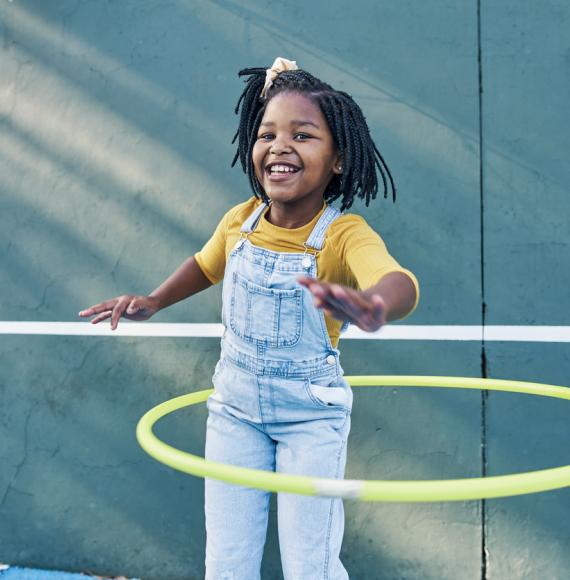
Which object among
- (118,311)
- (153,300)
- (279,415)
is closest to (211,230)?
(153,300)

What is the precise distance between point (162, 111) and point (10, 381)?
1200 mm

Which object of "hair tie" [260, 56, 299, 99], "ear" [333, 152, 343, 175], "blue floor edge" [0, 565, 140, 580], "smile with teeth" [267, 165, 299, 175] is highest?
"hair tie" [260, 56, 299, 99]

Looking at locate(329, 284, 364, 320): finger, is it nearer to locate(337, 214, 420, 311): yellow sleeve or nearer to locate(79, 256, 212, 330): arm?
locate(337, 214, 420, 311): yellow sleeve

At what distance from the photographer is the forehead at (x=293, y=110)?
1780mm

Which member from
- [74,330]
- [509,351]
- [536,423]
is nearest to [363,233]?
[509,351]

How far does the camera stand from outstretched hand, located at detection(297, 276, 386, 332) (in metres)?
1.23

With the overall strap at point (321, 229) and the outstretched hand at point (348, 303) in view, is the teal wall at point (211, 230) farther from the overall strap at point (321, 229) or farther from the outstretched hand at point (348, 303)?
the outstretched hand at point (348, 303)

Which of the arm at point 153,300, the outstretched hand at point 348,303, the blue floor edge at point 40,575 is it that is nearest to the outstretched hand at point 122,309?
the arm at point 153,300

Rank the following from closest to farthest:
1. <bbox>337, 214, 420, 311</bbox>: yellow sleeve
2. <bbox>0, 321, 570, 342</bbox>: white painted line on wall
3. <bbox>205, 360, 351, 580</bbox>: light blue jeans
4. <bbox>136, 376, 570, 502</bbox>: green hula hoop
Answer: <bbox>136, 376, 570, 502</bbox>: green hula hoop
<bbox>337, 214, 420, 311</bbox>: yellow sleeve
<bbox>205, 360, 351, 580</bbox>: light blue jeans
<bbox>0, 321, 570, 342</bbox>: white painted line on wall

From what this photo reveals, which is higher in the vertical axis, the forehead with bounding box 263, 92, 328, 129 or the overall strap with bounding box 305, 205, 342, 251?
the forehead with bounding box 263, 92, 328, 129

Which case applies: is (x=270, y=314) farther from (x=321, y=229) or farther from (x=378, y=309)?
(x=378, y=309)

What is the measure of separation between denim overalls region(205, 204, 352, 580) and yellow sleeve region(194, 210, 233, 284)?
0.68ft

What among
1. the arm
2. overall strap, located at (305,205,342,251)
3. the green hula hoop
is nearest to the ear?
overall strap, located at (305,205,342,251)

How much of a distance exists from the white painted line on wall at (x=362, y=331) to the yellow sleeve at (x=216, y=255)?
489mm
